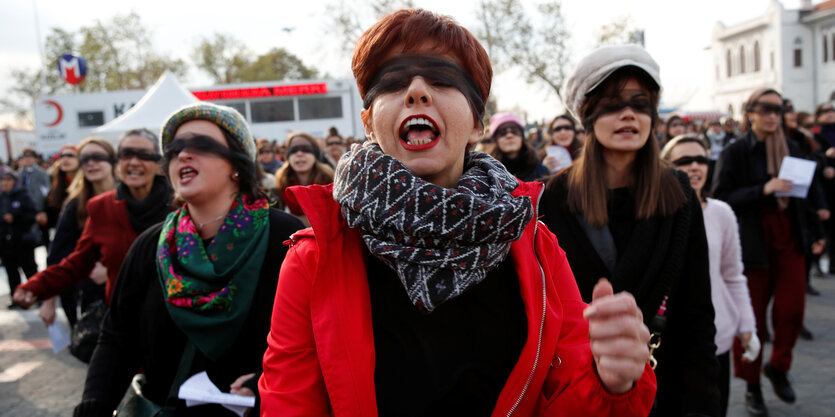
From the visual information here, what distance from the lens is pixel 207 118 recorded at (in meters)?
2.74

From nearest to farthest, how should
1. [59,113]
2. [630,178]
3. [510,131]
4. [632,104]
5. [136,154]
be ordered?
[632,104] → [630,178] → [136,154] → [510,131] → [59,113]

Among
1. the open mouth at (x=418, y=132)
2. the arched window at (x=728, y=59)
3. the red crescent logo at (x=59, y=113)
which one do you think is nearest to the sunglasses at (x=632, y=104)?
the open mouth at (x=418, y=132)

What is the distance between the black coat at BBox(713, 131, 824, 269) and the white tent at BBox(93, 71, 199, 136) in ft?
34.7

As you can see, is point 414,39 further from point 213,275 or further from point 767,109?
point 767,109

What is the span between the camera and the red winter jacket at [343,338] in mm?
1357

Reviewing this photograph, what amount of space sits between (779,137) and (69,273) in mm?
5347

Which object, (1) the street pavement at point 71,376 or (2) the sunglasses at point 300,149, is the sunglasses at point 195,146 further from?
(2) the sunglasses at point 300,149

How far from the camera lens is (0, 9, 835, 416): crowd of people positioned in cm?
140

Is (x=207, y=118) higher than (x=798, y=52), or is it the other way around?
(x=798, y=52)

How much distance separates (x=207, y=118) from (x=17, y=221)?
25.6 ft

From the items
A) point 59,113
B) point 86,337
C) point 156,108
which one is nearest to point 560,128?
point 86,337

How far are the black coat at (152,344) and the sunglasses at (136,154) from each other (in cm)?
154

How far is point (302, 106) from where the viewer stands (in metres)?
29.8

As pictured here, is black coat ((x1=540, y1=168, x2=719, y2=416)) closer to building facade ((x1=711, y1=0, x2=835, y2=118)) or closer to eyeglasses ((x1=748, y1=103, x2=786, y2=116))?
eyeglasses ((x1=748, y1=103, x2=786, y2=116))
